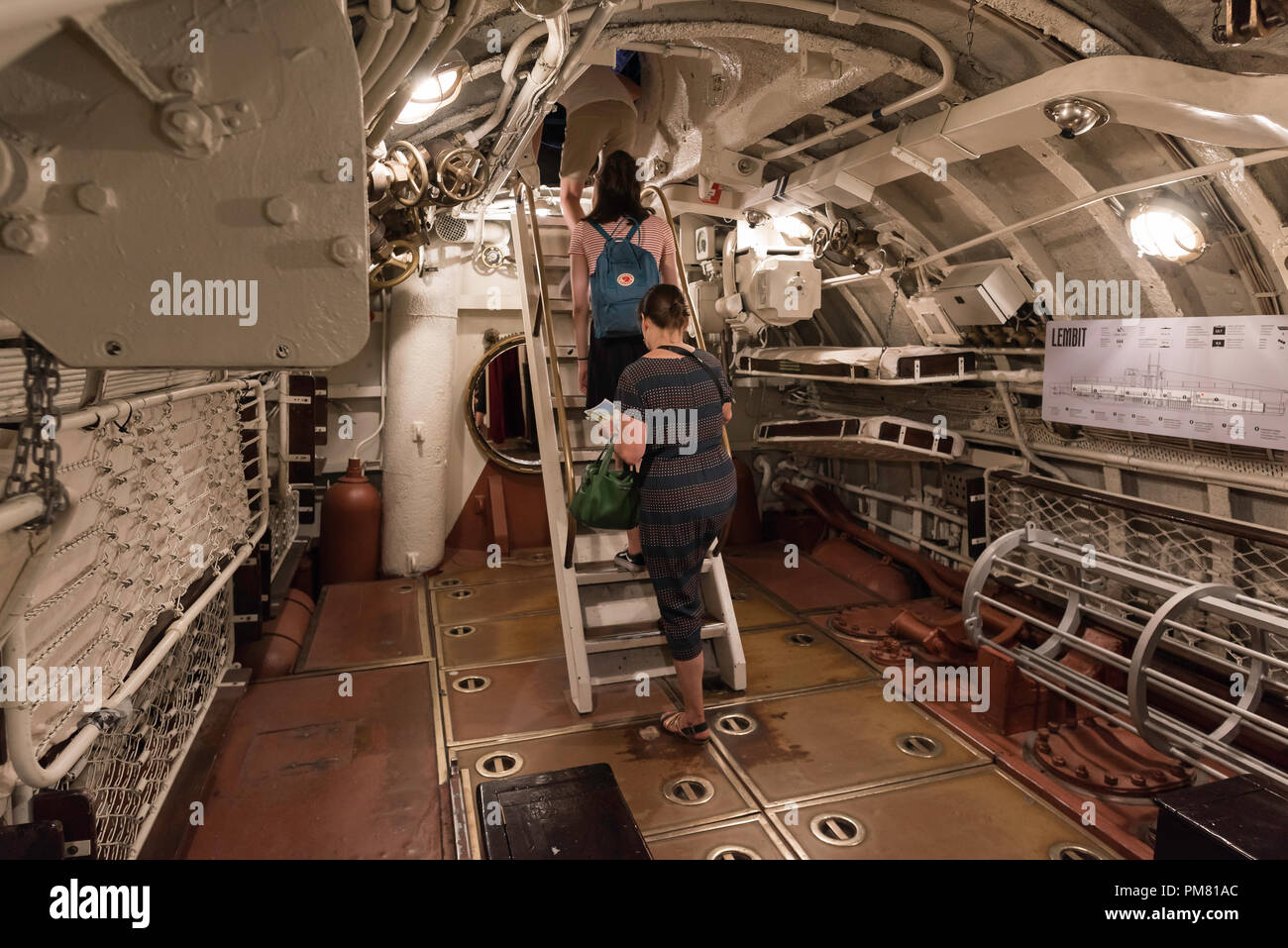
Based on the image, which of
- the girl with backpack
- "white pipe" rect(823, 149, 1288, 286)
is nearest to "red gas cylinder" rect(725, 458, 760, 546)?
"white pipe" rect(823, 149, 1288, 286)

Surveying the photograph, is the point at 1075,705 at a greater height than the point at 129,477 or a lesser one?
lesser

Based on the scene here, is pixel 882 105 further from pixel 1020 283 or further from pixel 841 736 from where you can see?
pixel 841 736

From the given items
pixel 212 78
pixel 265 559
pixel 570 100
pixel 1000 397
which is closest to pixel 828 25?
pixel 570 100

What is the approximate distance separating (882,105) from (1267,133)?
7.56 feet

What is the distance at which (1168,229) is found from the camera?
3734 mm

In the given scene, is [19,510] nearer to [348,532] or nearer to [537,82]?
[537,82]

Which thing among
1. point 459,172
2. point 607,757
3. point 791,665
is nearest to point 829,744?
point 791,665

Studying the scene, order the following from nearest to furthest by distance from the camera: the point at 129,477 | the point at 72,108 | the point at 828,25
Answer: the point at 72,108 < the point at 129,477 < the point at 828,25

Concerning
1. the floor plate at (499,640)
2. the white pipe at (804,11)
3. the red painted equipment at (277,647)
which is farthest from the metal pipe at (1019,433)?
the red painted equipment at (277,647)

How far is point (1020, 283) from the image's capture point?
15.8ft

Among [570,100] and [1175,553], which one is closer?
[1175,553]

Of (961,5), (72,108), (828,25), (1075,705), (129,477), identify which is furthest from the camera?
(1075,705)

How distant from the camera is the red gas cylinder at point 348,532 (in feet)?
22.1

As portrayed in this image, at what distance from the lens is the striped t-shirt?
4.18m
